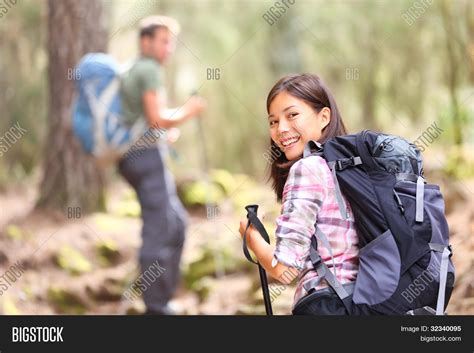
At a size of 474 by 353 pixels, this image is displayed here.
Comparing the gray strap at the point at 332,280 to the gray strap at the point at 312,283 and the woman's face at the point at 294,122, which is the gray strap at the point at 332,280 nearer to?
the gray strap at the point at 312,283

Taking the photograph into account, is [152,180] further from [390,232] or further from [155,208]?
[390,232]

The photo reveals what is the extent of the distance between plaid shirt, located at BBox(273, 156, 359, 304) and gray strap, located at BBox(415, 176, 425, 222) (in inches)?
6.8

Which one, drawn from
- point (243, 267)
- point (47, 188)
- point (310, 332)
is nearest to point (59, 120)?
point (47, 188)

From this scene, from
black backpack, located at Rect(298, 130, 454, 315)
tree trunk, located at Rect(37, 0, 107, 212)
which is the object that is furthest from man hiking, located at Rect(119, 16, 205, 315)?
black backpack, located at Rect(298, 130, 454, 315)

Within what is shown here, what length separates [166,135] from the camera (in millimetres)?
4809

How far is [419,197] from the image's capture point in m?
2.02

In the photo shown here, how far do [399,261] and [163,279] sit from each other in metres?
2.83

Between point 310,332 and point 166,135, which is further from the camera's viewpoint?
point 166,135

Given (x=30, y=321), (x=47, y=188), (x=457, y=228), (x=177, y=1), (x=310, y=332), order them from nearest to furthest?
(x=310, y=332) < (x=30, y=321) < (x=457, y=228) < (x=47, y=188) < (x=177, y=1)

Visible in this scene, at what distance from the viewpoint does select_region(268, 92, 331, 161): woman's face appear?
2.21 metres

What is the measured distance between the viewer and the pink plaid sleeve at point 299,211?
78.4 inches

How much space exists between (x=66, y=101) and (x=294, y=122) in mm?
4215

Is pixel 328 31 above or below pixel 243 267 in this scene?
above

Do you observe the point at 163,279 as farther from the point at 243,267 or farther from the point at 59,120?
the point at 59,120
